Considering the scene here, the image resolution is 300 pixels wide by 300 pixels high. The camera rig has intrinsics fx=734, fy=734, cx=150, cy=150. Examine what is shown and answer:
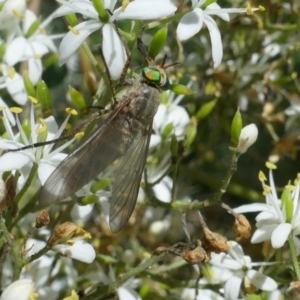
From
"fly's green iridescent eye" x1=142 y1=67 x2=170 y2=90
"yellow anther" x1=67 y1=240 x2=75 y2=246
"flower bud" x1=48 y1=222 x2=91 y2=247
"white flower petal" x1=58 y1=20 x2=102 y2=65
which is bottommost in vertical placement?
"yellow anther" x1=67 y1=240 x2=75 y2=246

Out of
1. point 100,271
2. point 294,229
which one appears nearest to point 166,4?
point 294,229

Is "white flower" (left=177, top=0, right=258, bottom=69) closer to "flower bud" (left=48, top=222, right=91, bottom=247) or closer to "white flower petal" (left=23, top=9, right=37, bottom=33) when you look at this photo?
"flower bud" (left=48, top=222, right=91, bottom=247)

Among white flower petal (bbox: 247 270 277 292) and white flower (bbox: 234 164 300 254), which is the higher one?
white flower (bbox: 234 164 300 254)

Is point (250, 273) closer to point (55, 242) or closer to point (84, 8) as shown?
point (55, 242)

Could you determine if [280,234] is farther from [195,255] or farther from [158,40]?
[158,40]

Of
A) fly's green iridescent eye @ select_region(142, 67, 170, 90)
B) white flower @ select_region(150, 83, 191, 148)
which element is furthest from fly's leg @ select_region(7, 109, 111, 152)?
white flower @ select_region(150, 83, 191, 148)

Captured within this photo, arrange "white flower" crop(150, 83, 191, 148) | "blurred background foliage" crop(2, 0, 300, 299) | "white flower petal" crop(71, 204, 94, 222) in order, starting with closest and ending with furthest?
"white flower petal" crop(71, 204, 94, 222) → "white flower" crop(150, 83, 191, 148) → "blurred background foliage" crop(2, 0, 300, 299)
